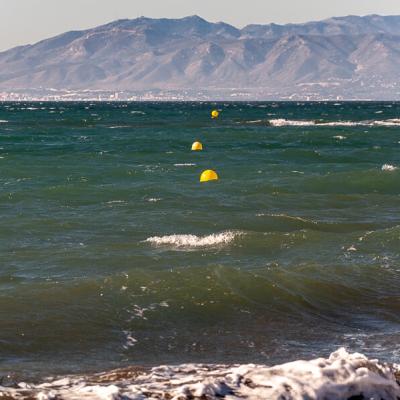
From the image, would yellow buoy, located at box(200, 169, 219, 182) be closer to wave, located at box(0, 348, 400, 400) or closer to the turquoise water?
the turquoise water

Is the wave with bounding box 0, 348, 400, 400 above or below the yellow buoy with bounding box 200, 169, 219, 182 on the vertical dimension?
above

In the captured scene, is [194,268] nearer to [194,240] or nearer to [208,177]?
[194,240]

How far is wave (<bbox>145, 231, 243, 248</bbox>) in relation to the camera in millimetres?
17438

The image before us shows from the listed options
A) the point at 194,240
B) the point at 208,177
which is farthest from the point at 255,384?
the point at 208,177

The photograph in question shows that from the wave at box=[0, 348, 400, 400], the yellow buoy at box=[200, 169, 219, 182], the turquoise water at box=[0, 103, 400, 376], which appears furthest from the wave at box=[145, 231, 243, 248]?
the yellow buoy at box=[200, 169, 219, 182]

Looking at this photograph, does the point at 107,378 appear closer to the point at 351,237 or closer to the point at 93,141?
the point at 351,237

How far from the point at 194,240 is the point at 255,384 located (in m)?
10.4

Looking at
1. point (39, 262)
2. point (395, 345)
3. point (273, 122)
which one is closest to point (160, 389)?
point (395, 345)

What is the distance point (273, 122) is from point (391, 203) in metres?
65.5

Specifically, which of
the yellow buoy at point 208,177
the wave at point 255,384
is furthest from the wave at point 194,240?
the yellow buoy at point 208,177

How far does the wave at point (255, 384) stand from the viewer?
23.6ft

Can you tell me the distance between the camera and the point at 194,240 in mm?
17766

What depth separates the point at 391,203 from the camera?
23.8 metres

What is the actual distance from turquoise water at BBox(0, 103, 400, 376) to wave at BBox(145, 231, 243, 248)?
40 mm
